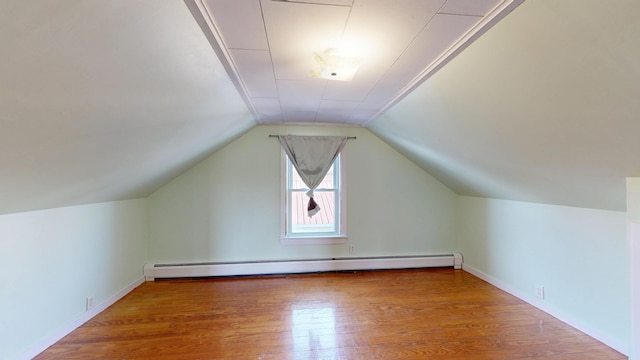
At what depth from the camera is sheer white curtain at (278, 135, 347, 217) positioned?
13.1 feet

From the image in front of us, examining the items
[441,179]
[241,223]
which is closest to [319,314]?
[241,223]

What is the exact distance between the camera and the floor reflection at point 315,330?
2.25 m

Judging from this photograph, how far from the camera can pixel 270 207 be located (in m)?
4.06

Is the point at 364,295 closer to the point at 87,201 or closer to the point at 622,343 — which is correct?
the point at 622,343

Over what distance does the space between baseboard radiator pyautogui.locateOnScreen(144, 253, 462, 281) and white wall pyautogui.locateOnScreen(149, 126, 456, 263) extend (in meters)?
0.09

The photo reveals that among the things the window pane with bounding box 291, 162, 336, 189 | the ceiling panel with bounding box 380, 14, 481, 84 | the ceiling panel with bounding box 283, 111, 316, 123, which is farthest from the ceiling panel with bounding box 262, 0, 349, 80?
the window pane with bounding box 291, 162, 336, 189

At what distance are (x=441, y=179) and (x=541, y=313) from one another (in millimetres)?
1936

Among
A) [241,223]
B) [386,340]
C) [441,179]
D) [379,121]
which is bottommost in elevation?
[386,340]

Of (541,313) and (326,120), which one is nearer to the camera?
(541,313)

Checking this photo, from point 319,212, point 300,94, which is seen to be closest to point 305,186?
point 319,212

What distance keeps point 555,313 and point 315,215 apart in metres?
2.85

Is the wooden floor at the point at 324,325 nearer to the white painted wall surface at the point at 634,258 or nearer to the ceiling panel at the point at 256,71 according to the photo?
the white painted wall surface at the point at 634,258

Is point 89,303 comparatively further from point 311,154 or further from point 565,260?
point 565,260

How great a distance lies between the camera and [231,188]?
13.1 feet
